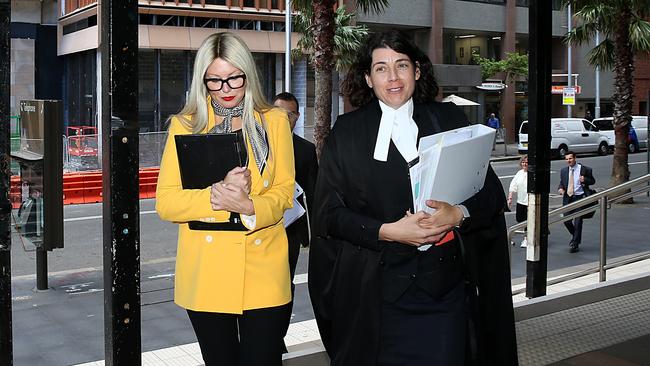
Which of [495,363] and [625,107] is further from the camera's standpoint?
[625,107]

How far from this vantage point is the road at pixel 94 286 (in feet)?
23.7

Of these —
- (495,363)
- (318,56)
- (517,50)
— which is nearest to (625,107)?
(318,56)

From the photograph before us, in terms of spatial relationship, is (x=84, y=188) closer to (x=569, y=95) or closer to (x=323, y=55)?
(x=323, y=55)

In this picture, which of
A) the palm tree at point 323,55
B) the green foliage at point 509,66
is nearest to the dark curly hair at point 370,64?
the palm tree at point 323,55

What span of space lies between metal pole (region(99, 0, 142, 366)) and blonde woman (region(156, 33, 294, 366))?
0.37 meters

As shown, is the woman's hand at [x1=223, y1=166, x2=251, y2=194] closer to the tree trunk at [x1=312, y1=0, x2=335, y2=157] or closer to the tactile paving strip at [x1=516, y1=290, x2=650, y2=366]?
the tactile paving strip at [x1=516, y1=290, x2=650, y2=366]

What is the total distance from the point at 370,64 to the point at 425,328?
1.06 m

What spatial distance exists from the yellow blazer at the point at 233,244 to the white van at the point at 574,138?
1151 inches

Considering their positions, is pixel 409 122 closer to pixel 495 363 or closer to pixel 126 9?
pixel 495 363

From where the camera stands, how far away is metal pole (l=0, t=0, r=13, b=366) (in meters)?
3.02

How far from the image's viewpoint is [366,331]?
3.04 metres

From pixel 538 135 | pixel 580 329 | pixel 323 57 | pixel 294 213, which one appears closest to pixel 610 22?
pixel 323 57

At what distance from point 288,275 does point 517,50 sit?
141 ft

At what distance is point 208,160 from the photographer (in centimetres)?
294
